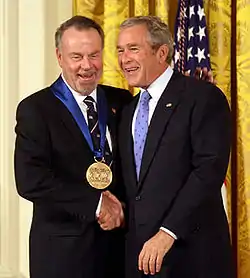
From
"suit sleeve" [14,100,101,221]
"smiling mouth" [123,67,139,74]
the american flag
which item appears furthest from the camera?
the american flag

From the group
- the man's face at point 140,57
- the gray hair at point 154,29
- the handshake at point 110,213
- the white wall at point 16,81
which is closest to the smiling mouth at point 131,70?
the man's face at point 140,57

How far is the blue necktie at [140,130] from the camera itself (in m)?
2.40

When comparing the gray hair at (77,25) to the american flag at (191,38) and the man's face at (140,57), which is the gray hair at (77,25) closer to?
the man's face at (140,57)

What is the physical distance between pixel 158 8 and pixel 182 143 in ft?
3.79

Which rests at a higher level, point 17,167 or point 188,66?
point 188,66

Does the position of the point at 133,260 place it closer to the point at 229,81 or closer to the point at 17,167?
the point at 17,167

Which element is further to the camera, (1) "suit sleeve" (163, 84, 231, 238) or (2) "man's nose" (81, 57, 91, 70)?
(2) "man's nose" (81, 57, 91, 70)

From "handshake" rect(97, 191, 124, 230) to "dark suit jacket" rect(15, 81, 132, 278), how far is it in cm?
3

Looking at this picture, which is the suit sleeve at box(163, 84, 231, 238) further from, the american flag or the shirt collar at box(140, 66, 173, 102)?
the american flag

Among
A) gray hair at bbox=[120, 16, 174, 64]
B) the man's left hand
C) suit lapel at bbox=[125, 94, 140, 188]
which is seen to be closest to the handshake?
suit lapel at bbox=[125, 94, 140, 188]

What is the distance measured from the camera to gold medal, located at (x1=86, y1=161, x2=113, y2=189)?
2.41m

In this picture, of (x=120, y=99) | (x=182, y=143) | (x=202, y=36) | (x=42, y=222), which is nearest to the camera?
(x=182, y=143)

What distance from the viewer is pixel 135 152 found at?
7.93 ft

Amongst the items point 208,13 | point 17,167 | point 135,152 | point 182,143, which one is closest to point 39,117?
point 17,167
